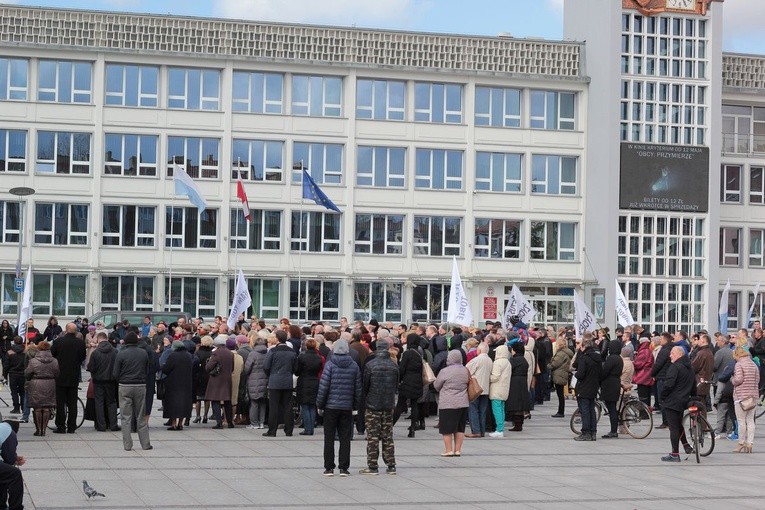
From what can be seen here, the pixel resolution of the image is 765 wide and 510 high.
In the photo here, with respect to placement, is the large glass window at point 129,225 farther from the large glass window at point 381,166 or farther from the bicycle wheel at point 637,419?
the bicycle wheel at point 637,419

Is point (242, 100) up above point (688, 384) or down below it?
above

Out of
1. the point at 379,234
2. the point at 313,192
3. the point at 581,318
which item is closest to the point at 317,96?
the point at 379,234

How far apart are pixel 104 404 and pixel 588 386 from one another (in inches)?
342

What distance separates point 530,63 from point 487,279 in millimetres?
9769

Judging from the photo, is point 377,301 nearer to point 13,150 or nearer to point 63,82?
point 63,82

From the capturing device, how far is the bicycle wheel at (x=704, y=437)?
20.5 meters

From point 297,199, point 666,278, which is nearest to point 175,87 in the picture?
point 297,199

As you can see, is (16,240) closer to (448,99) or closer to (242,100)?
(242,100)

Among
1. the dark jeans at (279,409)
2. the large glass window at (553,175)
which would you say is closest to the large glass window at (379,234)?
the large glass window at (553,175)

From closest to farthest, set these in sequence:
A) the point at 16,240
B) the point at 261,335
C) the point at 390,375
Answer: the point at 390,375
the point at 261,335
the point at 16,240

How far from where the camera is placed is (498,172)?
2224 inches

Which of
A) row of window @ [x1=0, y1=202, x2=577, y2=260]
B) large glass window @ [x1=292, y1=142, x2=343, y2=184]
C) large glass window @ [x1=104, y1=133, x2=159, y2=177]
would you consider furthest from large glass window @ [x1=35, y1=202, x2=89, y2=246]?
large glass window @ [x1=292, y1=142, x2=343, y2=184]

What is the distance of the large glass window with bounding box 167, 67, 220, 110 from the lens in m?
53.2

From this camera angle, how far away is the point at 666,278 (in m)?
56.7
